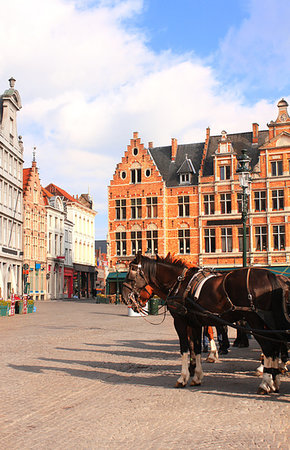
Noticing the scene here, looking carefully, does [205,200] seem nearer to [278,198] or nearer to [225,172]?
[225,172]

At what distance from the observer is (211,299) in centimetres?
767

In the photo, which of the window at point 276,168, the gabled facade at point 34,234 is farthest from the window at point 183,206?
the gabled facade at point 34,234

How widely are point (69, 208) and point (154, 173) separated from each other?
2017cm

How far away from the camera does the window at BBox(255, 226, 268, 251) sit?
146 ft

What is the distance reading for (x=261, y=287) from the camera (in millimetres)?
7121

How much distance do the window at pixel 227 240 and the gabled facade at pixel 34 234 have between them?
19000mm

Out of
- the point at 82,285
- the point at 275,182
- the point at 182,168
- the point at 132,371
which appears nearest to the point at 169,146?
the point at 182,168

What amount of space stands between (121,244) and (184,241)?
20.2ft

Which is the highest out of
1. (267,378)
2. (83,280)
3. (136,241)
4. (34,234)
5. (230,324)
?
(34,234)

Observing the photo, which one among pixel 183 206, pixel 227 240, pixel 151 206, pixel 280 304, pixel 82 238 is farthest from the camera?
pixel 82 238

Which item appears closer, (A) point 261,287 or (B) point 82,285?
(A) point 261,287

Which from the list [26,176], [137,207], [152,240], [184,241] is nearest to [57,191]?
[26,176]

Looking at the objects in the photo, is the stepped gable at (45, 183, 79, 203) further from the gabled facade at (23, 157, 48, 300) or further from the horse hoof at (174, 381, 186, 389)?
the horse hoof at (174, 381, 186, 389)

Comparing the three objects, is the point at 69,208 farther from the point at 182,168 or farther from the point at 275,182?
the point at 275,182
